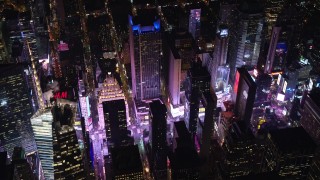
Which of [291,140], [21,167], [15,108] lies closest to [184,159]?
[291,140]

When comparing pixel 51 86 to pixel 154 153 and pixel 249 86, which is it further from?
pixel 249 86

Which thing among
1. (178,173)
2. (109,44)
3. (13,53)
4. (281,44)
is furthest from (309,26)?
(13,53)

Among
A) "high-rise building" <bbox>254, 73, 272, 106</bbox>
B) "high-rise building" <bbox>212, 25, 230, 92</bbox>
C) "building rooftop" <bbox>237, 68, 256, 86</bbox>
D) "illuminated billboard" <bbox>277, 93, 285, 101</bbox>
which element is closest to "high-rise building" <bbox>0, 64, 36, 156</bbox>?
"high-rise building" <bbox>212, 25, 230, 92</bbox>

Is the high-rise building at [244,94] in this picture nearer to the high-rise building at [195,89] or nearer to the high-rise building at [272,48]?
the high-rise building at [195,89]

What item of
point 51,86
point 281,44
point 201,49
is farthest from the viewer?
point 201,49

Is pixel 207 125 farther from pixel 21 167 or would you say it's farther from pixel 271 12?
pixel 271 12

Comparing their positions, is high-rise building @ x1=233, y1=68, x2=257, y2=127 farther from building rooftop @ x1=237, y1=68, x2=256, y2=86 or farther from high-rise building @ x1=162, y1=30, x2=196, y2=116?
high-rise building @ x1=162, y1=30, x2=196, y2=116

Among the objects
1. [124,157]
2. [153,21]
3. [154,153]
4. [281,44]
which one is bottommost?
[154,153]

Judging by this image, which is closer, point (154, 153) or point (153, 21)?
point (154, 153)
